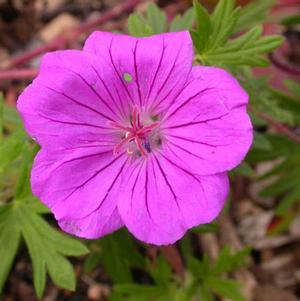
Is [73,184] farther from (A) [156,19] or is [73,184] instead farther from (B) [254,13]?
(B) [254,13]

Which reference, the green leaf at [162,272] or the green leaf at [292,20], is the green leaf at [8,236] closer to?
the green leaf at [162,272]

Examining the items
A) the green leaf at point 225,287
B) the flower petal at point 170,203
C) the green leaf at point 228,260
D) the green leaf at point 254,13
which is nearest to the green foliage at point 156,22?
the green leaf at point 254,13

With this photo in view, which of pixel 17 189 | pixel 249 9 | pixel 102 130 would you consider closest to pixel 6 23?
pixel 249 9

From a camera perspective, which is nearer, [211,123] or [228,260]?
[211,123]

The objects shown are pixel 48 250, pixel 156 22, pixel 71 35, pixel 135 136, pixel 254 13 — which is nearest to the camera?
pixel 135 136

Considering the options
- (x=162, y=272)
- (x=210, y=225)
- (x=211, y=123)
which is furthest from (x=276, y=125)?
(x=211, y=123)

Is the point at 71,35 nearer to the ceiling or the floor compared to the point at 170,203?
nearer to the floor
